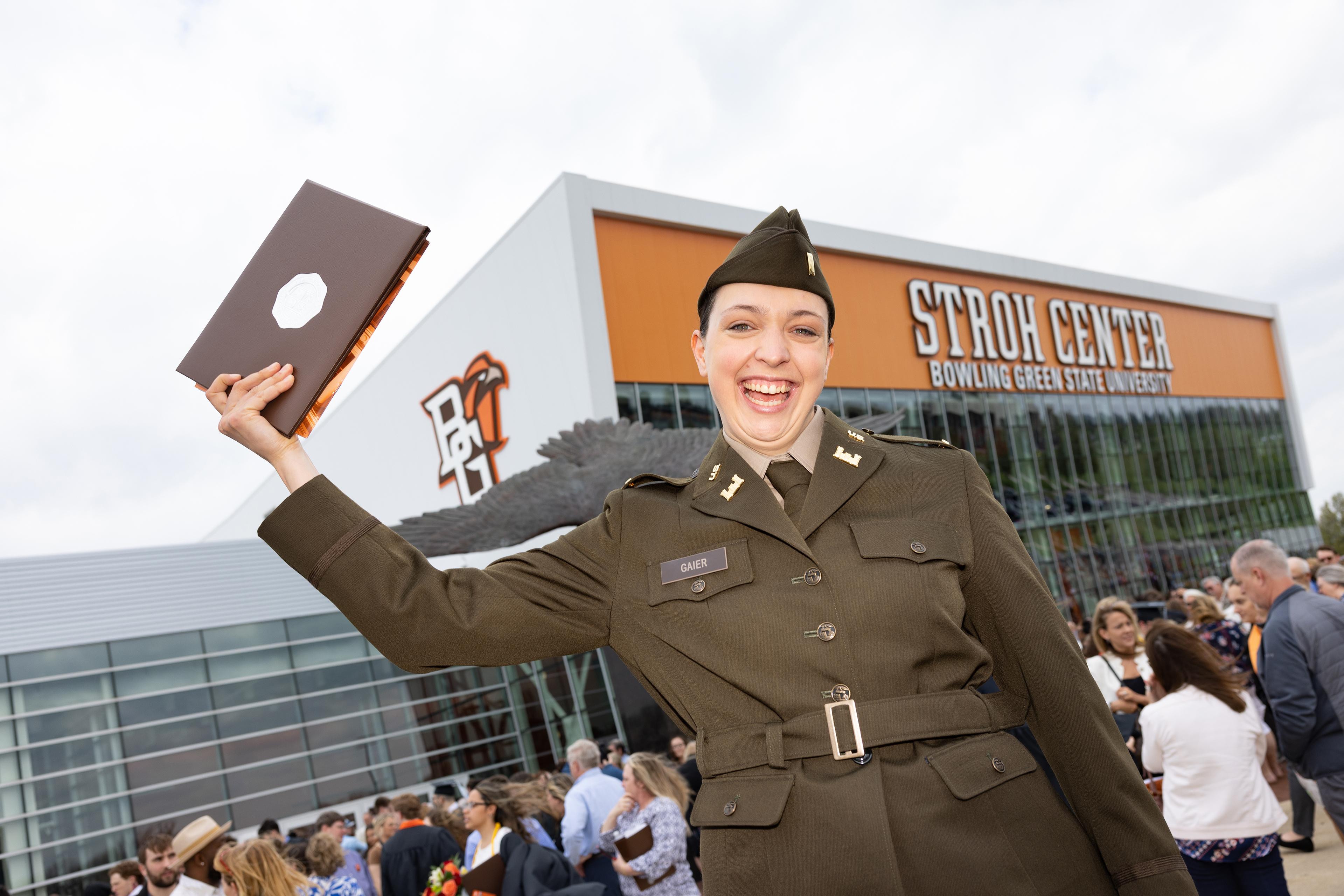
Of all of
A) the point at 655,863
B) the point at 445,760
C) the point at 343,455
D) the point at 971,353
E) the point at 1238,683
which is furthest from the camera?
the point at 343,455

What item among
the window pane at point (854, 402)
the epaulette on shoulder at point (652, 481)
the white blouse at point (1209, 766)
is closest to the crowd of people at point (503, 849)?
the white blouse at point (1209, 766)

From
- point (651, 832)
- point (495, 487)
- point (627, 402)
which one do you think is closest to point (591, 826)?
point (651, 832)

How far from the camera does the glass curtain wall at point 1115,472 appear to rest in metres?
25.1

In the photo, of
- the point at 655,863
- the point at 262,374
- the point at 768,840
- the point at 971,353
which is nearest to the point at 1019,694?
the point at 768,840

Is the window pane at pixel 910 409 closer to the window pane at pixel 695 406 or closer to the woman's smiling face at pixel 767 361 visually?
the window pane at pixel 695 406

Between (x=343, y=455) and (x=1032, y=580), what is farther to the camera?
(x=343, y=455)

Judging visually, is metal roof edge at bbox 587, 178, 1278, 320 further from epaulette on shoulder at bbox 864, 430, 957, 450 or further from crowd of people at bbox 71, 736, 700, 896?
epaulette on shoulder at bbox 864, 430, 957, 450

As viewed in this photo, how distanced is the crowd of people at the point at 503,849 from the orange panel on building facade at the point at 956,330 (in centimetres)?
1090

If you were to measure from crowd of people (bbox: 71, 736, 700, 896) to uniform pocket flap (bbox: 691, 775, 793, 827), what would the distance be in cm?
394

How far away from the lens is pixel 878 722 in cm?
150

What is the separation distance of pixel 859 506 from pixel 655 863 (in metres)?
4.71

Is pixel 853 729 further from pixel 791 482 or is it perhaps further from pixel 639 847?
pixel 639 847

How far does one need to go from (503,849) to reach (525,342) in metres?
14.2

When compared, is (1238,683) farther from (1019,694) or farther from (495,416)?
(495,416)
